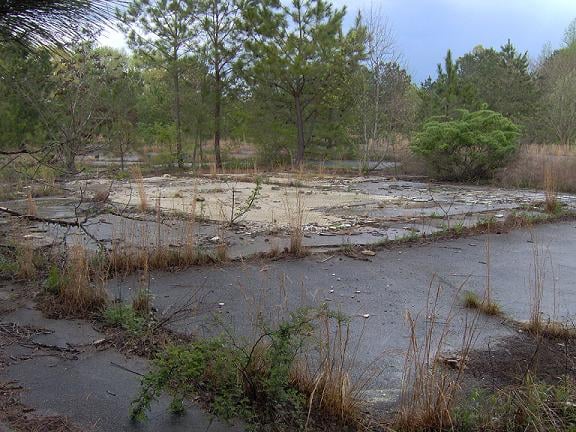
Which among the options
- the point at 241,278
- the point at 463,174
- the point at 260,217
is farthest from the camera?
the point at 463,174

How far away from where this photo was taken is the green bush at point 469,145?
15.7 meters

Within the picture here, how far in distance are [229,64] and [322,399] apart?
22.1 m

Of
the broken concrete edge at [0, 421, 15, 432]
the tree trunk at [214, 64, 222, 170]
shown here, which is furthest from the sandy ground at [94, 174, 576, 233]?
the tree trunk at [214, 64, 222, 170]

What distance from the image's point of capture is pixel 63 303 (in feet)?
13.9

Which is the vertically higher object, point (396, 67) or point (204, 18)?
point (204, 18)

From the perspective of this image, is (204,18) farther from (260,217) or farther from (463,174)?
(260,217)

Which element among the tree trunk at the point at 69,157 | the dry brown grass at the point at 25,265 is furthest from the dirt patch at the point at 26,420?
the dry brown grass at the point at 25,265

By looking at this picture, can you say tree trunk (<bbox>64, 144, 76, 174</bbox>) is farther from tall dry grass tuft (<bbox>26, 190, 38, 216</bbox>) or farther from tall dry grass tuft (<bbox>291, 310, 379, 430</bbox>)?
tall dry grass tuft (<bbox>26, 190, 38, 216</bbox>)

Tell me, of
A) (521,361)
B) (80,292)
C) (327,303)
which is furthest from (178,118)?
(521,361)

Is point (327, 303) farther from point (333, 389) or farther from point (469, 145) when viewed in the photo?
point (469, 145)

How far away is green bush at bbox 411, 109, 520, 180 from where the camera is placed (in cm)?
1569

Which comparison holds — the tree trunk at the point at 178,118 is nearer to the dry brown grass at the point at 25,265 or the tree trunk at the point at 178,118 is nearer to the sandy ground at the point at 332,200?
the sandy ground at the point at 332,200

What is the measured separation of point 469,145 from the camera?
52.7 feet

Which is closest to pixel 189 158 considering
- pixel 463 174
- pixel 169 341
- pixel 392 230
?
pixel 463 174
